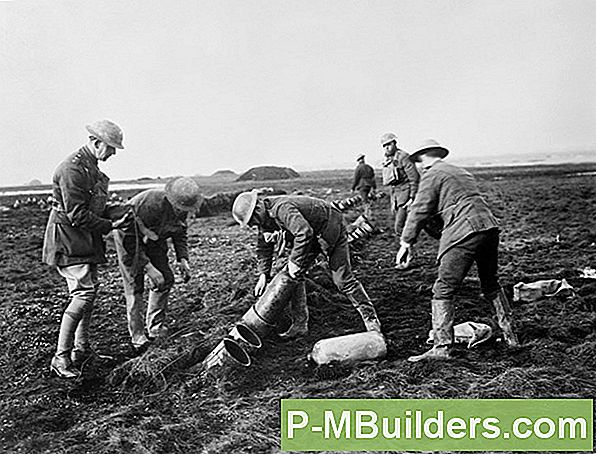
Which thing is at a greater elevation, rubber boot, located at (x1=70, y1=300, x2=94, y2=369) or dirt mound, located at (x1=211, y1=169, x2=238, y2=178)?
dirt mound, located at (x1=211, y1=169, x2=238, y2=178)

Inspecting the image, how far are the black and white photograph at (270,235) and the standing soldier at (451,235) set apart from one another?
0.5 inches

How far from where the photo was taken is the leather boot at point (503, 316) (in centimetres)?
289

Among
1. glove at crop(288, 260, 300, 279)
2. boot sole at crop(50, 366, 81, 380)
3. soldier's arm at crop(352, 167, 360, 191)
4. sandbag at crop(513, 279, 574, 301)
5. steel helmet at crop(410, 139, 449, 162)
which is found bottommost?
boot sole at crop(50, 366, 81, 380)

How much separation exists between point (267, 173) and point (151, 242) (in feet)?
2.97

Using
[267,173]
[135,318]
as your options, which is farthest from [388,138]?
[135,318]

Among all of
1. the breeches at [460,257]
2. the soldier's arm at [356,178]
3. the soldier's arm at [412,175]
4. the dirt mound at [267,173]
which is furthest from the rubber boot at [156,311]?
the soldier's arm at [412,175]

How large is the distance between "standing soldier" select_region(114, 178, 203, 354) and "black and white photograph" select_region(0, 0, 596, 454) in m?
0.01

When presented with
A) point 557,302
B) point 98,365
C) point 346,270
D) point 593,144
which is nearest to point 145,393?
point 98,365

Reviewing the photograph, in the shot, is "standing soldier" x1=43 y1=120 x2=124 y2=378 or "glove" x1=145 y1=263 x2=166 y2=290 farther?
"glove" x1=145 y1=263 x2=166 y2=290

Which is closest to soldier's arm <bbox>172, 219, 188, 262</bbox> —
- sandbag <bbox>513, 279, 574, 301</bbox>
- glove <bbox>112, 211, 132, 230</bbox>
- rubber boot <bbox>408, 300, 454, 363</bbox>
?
glove <bbox>112, 211, 132, 230</bbox>

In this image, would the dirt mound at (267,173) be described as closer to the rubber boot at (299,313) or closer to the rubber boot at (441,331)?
the rubber boot at (299,313)

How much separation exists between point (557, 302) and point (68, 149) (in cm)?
318

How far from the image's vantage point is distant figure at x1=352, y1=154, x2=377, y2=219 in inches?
179

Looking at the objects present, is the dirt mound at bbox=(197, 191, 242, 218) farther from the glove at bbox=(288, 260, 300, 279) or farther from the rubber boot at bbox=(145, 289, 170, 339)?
the glove at bbox=(288, 260, 300, 279)
